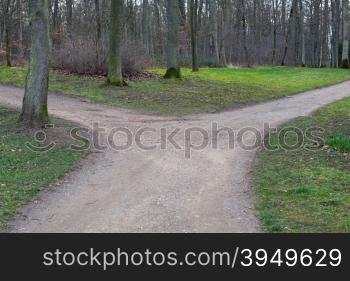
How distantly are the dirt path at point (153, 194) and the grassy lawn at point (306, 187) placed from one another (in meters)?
0.28

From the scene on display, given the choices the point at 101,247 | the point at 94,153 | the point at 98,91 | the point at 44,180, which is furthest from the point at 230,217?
the point at 98,91

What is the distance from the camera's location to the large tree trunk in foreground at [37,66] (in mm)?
12094

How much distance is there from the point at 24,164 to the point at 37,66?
3.15m

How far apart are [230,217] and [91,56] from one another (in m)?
18.0

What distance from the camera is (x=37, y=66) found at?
12195 mm

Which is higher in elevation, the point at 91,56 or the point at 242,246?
the point at 91,56

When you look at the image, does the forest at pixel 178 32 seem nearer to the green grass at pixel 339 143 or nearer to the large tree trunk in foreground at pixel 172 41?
the large tree trunk in foreground at pixel 172 41

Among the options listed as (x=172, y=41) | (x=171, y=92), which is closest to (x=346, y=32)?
(x=172, y=41)

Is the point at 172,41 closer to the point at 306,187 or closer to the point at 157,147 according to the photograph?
the point at 157,147

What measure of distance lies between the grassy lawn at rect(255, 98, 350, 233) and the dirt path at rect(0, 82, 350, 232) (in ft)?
0.93

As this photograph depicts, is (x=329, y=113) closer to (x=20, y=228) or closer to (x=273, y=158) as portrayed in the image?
(x=273, y=158)

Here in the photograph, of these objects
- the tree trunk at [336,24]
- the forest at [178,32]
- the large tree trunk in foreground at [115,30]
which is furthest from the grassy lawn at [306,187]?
the tree trunk at [336,24]

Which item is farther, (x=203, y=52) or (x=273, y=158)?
(x=203, y=52)

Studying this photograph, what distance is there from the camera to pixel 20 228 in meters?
6.62
